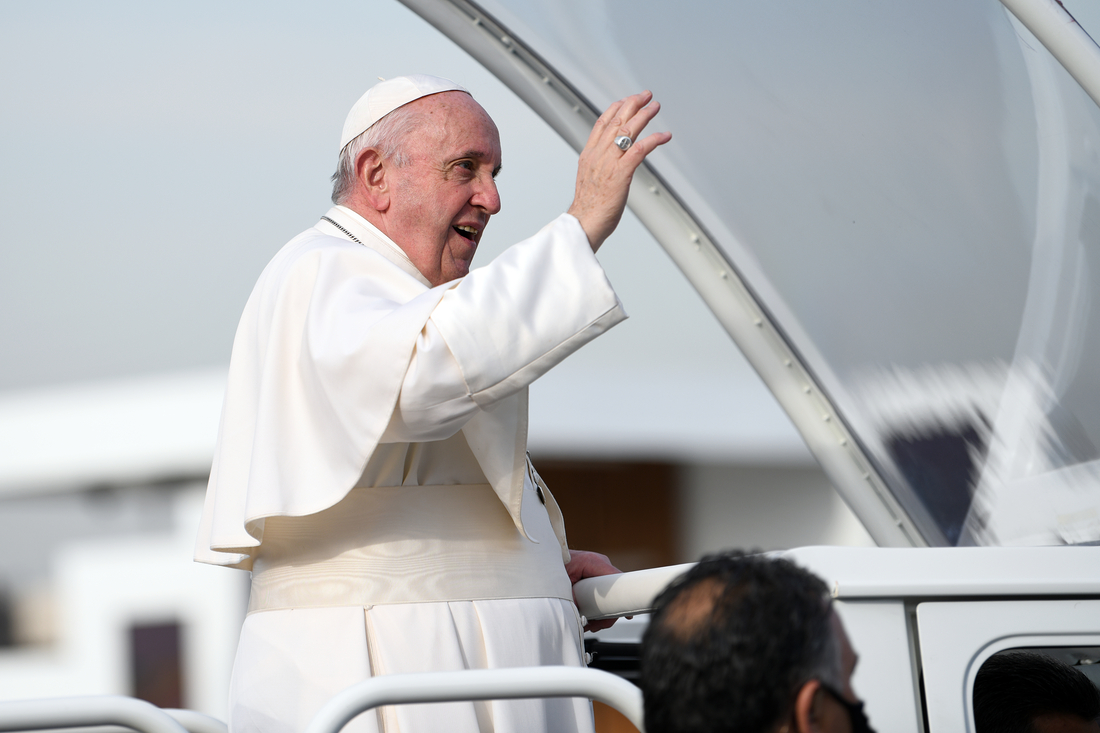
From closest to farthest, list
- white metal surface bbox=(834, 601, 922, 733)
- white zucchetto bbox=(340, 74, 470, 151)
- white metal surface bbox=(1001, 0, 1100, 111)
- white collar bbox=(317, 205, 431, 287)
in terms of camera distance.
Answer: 1. white metal surface bbox=(834, 601, 922, 733)
2. white collar bbox=(317, 205, 431, 287)
3. white zucchetto bbox=(340, 74, 470, 151)
4. white metal surface bbox=(1001, 0, 1100, 111)

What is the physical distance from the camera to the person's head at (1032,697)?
188cm

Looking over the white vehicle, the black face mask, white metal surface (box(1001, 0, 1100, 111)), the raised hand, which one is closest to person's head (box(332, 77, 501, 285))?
the raised hand

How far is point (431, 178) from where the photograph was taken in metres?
2.39

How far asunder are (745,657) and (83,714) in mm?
792

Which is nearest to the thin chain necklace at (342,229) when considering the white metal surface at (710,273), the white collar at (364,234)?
the white collar at (364,234)

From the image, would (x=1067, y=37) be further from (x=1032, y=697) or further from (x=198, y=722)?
(x=198, y=722)

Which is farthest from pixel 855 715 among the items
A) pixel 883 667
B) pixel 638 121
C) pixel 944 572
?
pixel 638 121

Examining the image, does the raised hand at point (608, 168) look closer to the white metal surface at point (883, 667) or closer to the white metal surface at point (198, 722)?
the white metal surface at point (883, 667)

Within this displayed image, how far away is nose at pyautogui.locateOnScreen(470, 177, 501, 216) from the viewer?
2.40 metres

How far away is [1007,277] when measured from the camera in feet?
13.7

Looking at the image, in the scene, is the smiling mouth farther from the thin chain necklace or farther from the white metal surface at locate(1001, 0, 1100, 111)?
the white metal surface at locate(1001, 0, 1100, 111)

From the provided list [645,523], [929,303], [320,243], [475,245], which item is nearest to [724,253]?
[929,303]

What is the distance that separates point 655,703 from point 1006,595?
0.69m

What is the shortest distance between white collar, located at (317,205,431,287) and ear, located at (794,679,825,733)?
1321 millimetres
